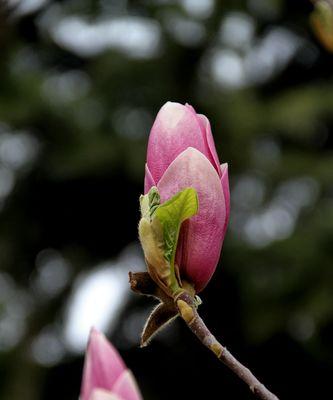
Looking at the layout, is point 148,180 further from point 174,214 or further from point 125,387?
point 125,387

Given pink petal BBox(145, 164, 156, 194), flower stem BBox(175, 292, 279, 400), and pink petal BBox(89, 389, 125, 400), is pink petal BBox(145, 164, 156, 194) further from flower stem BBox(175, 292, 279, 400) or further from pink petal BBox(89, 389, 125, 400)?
pink petal BBox(89, 389, 125, 400)

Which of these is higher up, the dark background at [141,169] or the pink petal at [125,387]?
the pink petal at [125,387]

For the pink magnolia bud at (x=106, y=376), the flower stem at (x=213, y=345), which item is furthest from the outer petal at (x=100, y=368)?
the flower stem at (x=213, y=345)

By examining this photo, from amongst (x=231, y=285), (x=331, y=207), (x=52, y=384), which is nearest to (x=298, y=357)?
(x=231, y=285)

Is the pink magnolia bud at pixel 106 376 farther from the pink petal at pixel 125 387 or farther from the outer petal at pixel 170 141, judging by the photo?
the outer petal at pixel 170 141

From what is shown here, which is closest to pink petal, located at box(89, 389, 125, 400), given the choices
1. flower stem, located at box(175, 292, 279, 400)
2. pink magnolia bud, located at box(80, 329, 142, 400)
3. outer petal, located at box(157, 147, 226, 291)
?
pink magnolia bud, located at box(80, 329, 142, 400)
